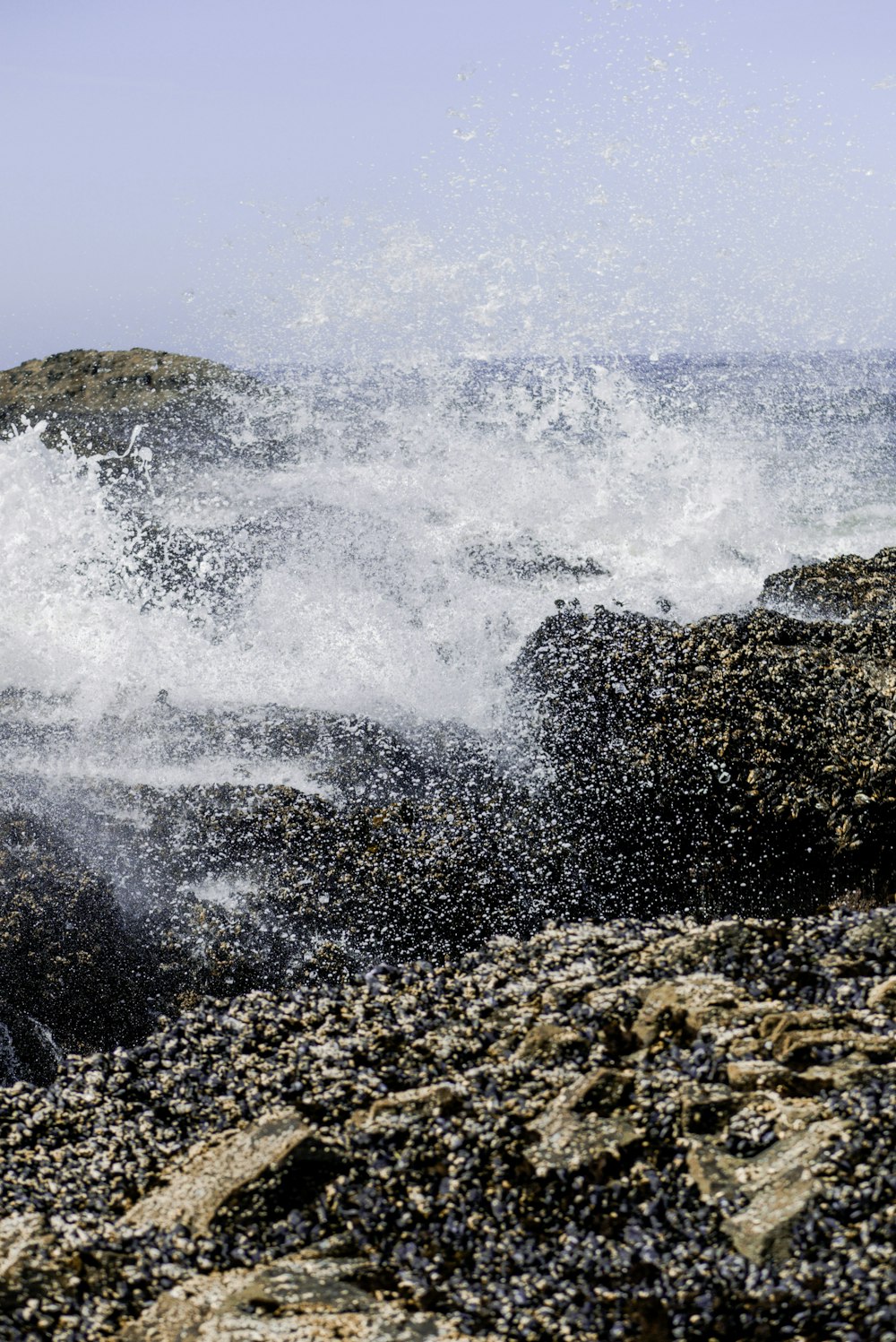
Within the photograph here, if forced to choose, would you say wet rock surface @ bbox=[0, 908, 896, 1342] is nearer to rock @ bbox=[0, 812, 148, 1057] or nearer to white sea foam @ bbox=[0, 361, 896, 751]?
rock @ bbox=[0, 812, 148, 1057]

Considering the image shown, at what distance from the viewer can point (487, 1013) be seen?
2.77m

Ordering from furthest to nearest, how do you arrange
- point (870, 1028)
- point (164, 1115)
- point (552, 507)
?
point (552, 507) → point (164, 1115) → point (870, 1028)

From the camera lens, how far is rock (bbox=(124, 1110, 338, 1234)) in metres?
2.22

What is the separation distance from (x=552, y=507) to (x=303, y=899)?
4383 millimetres

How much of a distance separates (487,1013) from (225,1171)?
81cm

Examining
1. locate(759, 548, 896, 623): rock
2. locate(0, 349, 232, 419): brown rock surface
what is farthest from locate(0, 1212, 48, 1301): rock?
locate(0, 349, 232, 419): brown rock surface

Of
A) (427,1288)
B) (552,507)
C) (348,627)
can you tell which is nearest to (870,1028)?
(427,1288)

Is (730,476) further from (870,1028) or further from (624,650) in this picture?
(870,1028)

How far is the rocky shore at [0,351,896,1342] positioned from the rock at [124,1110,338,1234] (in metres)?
0.01

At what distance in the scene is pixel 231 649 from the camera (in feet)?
17.7

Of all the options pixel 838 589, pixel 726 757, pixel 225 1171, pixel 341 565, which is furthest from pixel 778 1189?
pixel 341 565

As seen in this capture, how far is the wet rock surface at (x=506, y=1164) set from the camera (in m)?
1.92

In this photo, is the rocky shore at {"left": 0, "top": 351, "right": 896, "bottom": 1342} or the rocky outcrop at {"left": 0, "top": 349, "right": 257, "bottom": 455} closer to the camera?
the rocky shore at {"left": 0, "top": 351, "right": 896, "bottom": 1342}

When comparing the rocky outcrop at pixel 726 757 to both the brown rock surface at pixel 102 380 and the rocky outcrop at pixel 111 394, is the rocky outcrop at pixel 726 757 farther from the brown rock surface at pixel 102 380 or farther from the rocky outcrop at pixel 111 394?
the brown rock surface at pixel 102 380
